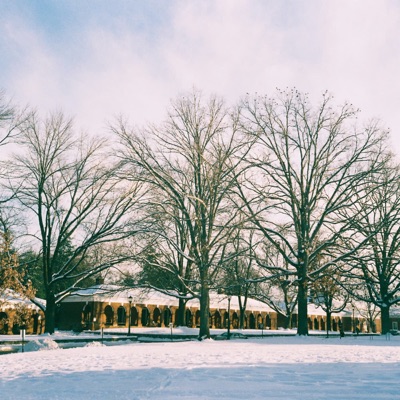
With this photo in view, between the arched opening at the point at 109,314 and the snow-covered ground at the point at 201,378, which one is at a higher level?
the arched opening at the point at 109,314

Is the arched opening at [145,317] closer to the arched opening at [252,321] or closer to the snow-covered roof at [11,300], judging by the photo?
the snow-covered roof at [11,300]

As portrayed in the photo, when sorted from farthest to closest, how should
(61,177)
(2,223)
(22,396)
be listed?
(61,177) → (2,223) → (22,396)

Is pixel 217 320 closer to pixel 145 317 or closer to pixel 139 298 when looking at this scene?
pixel 145 317

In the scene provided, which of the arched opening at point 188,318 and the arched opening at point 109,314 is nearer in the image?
the arched opening at point 109,314

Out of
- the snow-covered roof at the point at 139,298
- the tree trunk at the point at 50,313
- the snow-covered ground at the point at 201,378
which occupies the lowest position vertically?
the snow-covered ground at the point at 201,378

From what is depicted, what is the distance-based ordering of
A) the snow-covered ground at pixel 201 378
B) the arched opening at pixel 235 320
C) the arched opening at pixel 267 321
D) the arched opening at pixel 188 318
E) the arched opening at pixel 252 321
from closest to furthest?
the snow-covered ground at pixel 201 378, the arched opening at pixel 188 318, the arched opening at pixel 235 320, the arched opening at pixel 252 321, the arched opening at pixel 267 321

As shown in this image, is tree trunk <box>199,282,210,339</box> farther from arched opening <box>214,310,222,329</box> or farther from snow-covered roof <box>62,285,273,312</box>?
arched opening <box>214,310,222,329</box>

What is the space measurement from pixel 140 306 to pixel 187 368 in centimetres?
4524

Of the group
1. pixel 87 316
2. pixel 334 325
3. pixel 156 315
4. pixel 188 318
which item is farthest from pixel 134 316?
pixel 334 325

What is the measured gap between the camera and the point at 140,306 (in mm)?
55562

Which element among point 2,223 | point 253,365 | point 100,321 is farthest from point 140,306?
point 253,365

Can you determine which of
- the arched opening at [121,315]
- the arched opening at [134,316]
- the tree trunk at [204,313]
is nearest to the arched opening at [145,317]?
the arched opening at [134,316]

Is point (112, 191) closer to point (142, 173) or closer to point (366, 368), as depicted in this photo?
point (142, 173)

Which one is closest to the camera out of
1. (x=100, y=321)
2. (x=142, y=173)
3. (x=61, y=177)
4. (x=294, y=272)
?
(x=142, y=173)
